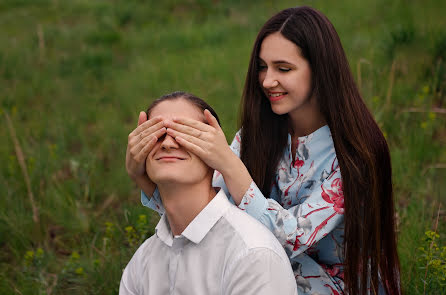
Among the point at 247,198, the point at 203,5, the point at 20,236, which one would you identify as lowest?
the point at 20,236

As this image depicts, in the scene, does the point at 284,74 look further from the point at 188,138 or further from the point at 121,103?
the point at 121,103

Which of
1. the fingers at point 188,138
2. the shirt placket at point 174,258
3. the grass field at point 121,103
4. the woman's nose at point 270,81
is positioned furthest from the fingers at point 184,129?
the grass field at point 121,103

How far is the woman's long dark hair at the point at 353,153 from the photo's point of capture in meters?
2.32

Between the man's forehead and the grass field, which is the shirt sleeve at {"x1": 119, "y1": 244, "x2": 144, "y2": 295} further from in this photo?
the grass field

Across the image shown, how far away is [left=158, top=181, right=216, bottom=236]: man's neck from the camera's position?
1958mm

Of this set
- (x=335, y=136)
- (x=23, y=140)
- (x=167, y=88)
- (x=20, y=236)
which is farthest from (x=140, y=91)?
(x=335, y=136)

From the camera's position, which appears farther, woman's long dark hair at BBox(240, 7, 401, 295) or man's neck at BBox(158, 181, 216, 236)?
woman's long dark hair at BBox(240, 7, 401, 295)

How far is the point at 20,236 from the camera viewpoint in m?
3.55

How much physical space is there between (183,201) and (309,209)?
2.06 feet

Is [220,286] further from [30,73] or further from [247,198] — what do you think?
[30,73]

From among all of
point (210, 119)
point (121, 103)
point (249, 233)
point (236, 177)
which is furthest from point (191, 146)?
point (121, 103)

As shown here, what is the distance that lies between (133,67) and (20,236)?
2.92 meters

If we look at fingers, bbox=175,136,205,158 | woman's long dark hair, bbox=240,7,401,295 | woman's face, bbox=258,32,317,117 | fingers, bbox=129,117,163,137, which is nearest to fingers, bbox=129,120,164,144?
fingers, bbox=129,117,163,137

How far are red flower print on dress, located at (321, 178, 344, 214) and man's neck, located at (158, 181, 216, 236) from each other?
617mm
